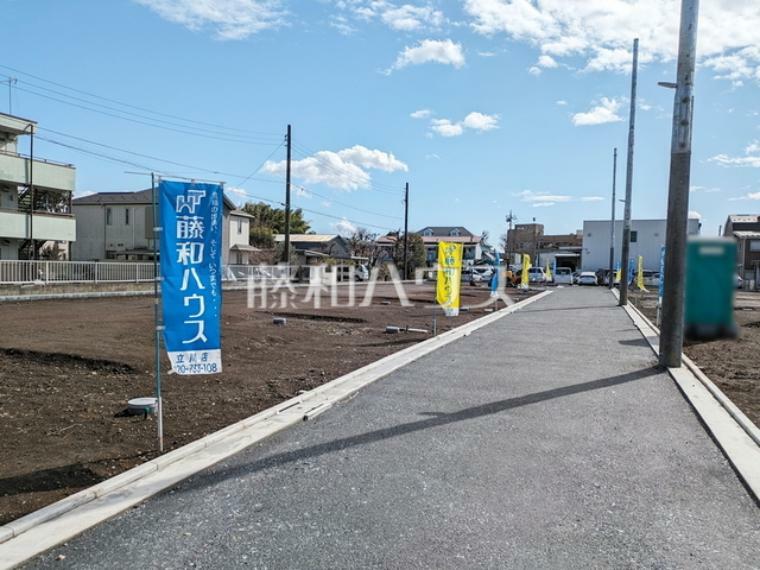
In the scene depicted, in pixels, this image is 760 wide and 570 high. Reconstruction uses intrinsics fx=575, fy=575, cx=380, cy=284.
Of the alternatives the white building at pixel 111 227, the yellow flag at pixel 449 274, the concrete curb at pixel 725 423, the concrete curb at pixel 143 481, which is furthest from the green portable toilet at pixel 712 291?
the white building at pixel 111 227

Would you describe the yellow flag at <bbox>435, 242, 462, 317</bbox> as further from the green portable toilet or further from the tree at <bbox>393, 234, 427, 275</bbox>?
the tree at <bbox>393, 234, 427, 275</bbox>

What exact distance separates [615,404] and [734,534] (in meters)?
3.45

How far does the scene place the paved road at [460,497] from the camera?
11.0ft

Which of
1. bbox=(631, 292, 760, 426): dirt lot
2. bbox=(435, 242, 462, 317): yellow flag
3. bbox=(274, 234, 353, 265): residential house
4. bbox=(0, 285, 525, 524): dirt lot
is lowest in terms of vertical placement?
bbox=(0, 285, 525, 524): dirt lot

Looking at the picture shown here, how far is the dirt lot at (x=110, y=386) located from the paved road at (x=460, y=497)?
102 centimetres

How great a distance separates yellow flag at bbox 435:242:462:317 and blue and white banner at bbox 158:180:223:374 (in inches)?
351

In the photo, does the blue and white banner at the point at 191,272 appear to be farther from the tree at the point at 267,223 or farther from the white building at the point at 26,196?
the tree at the point at 267,223

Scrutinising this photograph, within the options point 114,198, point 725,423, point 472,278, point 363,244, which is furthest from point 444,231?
point 725,423

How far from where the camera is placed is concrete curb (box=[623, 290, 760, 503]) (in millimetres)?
4754

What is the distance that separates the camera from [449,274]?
14469mm

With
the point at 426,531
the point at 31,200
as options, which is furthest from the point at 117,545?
the point at 31,200

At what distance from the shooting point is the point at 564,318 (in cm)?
1844

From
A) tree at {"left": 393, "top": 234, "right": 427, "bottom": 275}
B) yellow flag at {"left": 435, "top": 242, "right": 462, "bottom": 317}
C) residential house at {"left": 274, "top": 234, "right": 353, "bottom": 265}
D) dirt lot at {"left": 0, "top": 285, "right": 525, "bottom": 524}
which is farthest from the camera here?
residential house at {"left": 274, "top": 234, "right": 353, "bottom": 265}

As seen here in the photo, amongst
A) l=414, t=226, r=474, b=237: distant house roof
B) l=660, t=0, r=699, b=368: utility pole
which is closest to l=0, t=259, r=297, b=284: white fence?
l=660, t=0, r=699, b=368: utility pole
